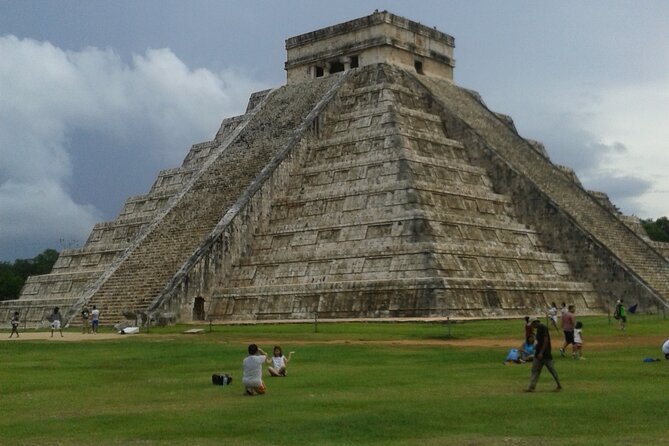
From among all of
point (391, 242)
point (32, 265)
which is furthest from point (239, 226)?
point (32, 265)

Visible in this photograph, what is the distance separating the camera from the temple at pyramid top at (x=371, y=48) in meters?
40.8

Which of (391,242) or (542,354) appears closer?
(542,354)

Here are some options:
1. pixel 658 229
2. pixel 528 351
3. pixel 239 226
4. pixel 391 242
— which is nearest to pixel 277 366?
pixel 528 351

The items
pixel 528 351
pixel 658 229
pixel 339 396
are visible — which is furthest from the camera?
pixel 658 229

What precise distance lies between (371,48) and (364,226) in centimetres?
1258

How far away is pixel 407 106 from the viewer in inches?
1494

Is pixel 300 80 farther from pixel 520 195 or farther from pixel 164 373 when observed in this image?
pixel 164 373

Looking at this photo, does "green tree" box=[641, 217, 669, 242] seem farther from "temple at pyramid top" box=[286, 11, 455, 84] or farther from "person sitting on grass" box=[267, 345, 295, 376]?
"person sitting on grass" box=[267, 345, 295, 376]

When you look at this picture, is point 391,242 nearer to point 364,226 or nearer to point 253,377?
point 364,226

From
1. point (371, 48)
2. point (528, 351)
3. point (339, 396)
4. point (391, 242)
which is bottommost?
point (339, 396)

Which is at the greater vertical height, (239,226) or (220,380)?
(239,226)

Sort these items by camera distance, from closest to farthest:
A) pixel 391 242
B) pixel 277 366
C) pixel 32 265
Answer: pixel 277 366 < pixel 391 242 < pixel 32 265

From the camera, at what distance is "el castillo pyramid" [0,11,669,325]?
98.6 ft

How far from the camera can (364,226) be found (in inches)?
1232
